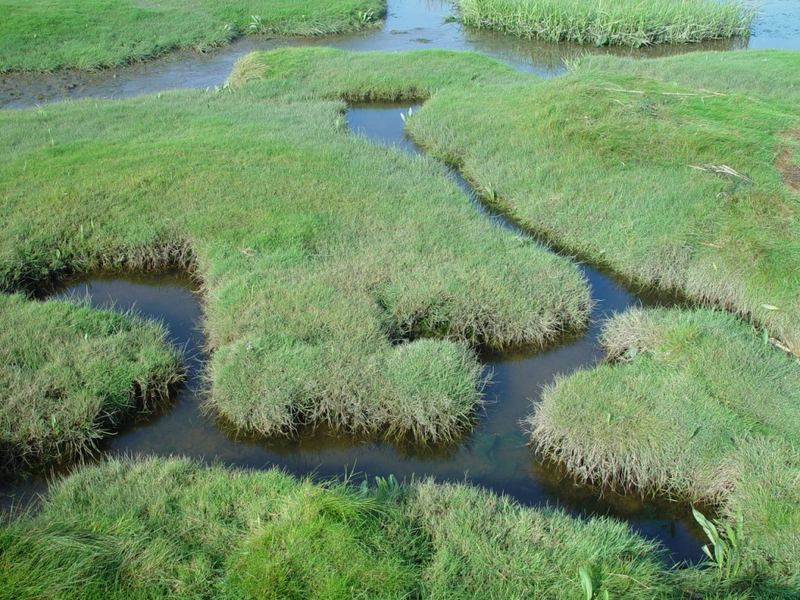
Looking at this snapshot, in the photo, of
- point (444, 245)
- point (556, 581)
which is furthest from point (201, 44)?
point (556, 581)

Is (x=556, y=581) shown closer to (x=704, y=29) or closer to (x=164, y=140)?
(x=164, y=140)

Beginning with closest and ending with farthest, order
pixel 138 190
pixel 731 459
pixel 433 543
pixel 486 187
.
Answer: pixel 433 543 < pixel 731 459 < pixel 138 190 < pixel 486 187

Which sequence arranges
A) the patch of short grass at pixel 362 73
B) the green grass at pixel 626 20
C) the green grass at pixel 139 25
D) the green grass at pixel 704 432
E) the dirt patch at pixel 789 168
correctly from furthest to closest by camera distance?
the green grass at pixel 626 20
the green grass at pixel 139 25
the patch of short grass at pixel 362 73
the dirt patch at pixel 789 168
the green grass at pixel 704 432

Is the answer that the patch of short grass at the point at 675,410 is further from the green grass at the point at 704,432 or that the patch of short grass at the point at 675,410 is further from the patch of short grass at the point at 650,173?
the patch of short grass at the point at 650,173

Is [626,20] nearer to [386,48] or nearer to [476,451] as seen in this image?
[386,48]

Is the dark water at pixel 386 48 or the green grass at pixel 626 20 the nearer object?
the dark water at pixel 386 48

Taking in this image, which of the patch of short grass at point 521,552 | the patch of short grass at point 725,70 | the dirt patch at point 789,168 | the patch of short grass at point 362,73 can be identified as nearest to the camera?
the patch of short grass at point 521,552

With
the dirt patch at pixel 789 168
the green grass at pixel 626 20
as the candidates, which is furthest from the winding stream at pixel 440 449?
the green grass at pixel 626 20
